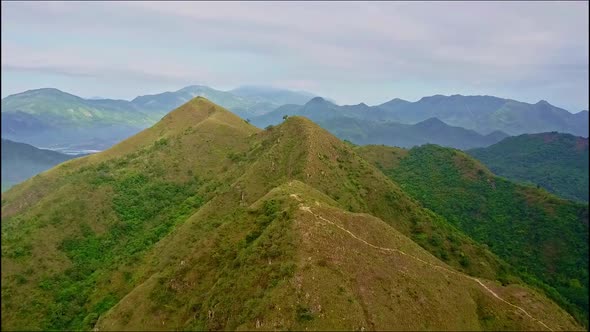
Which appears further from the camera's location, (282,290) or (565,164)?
(565,164)

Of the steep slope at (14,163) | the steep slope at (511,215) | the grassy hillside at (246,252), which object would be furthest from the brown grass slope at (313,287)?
the steep slope at (511,215)

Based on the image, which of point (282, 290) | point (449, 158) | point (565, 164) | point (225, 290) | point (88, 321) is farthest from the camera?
point (565, 164)

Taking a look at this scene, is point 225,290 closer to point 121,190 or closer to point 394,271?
point 394,271

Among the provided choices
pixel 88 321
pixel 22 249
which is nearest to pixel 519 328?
pixel 88 321

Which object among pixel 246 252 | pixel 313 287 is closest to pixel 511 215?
pixel 313 287

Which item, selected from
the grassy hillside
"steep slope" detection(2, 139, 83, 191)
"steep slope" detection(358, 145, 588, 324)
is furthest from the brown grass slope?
"steep slope" detection(358, 145, 588, 324)

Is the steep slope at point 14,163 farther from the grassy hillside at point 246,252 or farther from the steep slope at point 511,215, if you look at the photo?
the steep slope at point 511,215

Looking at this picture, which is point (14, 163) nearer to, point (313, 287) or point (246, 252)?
point (313, 287)
